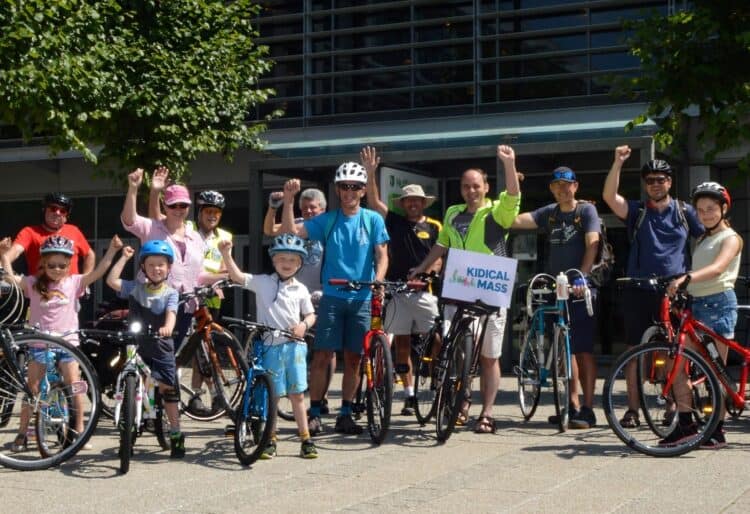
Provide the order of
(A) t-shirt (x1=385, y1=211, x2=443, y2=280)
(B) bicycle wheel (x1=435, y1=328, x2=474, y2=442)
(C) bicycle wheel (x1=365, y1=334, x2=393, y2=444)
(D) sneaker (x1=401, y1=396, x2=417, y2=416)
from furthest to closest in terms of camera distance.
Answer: (A) t-shirt (x1=385, y1=211, x2=443, y2=280) → (D) sneaker (x1=401, y1=396, x2=417, y2=416) → (B) bicycle wheel (x1=435, y1=328, x2=474, y2=442) → (C) bicycle wheel (x1=365, y1=334, x2=393, y2=444)

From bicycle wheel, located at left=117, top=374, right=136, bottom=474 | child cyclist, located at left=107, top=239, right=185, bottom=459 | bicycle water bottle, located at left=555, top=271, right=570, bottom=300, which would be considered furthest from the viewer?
bicycle water bottle, located at left=555, top=271, right=570, bottom=300

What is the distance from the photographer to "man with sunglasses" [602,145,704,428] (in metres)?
8.81

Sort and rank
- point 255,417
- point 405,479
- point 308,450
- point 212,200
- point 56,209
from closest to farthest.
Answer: point 405,479 < point 255,417 < point 308,450 < point 56,209 < point 212,200

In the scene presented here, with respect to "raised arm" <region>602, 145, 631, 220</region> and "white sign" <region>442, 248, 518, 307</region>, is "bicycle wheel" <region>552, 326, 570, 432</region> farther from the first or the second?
"raised arm" <region>602, 145, 631, 220</region>

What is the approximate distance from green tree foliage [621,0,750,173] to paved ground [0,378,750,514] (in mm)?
3765

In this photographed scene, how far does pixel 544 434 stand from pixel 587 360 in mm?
762

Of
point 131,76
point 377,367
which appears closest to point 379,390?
point 377,367

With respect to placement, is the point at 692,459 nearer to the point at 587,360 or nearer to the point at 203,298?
the point at 587,360

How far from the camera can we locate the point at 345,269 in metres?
8.83

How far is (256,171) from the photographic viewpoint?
54.1ft

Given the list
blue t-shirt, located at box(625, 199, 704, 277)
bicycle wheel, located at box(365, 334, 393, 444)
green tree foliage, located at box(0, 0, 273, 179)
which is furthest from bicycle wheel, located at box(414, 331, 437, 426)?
green tree foliage, located at box(0, 0, 273, 179)

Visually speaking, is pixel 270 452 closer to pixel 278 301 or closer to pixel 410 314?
pixel 278 301

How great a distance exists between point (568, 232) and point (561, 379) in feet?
3.66

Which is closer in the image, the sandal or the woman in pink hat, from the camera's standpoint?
the sandal
